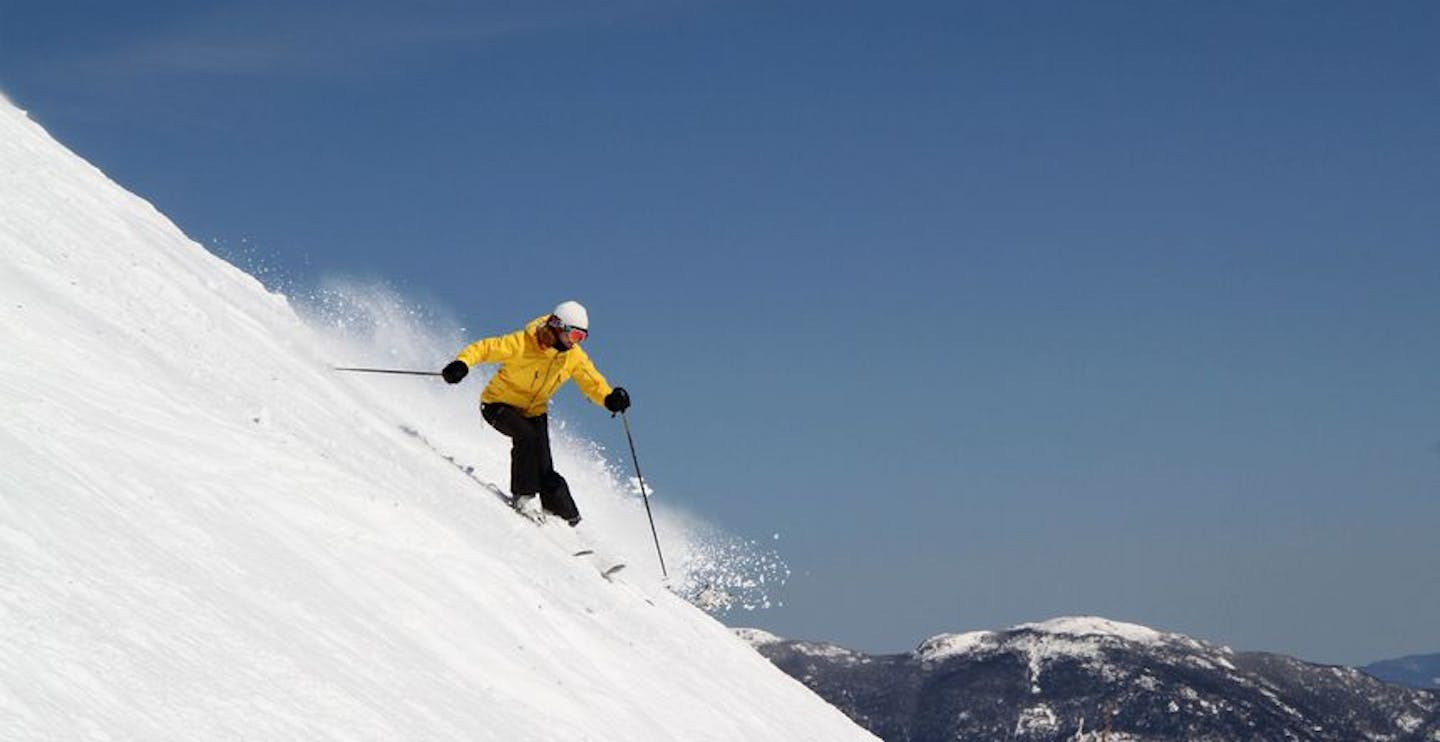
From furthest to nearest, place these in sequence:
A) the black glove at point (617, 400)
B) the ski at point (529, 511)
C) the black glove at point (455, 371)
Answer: the black glove at point (617, 400), the ski at point (529, 511), the black glove at point (455, 371)

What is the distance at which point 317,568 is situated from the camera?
349 inches

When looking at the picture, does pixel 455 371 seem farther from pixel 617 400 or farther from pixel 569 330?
pixel 617 400

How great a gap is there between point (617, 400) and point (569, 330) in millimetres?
1337

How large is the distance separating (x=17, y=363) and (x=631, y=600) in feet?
22.9

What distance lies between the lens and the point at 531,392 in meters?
15.9

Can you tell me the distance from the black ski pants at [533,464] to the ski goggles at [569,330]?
94cm

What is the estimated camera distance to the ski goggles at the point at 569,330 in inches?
615

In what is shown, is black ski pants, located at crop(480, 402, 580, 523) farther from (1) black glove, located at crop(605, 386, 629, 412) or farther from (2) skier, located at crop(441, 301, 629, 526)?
(1) black glove, located at crop(605, 386, 629, 412)

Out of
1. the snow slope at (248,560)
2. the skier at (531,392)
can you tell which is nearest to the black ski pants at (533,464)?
the skier at (531,392)

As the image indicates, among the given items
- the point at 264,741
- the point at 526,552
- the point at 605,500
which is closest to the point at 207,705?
the point at 264,741

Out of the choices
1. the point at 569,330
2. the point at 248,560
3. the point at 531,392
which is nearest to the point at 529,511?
the point at 531,392

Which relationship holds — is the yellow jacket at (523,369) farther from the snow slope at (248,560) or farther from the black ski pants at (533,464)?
the snow slope at (248,560)

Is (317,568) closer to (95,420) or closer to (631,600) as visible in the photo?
(95,420)

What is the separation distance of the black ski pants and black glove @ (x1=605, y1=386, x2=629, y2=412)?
107 centimetres
